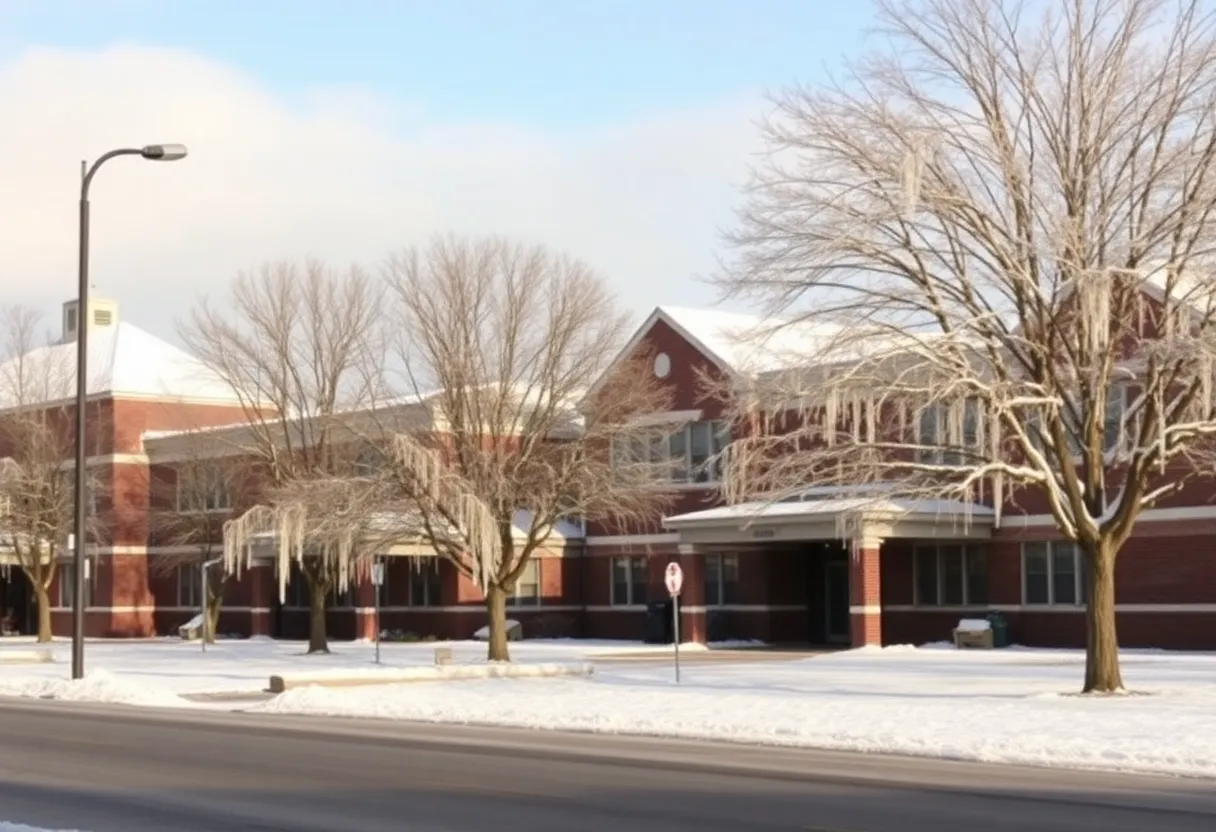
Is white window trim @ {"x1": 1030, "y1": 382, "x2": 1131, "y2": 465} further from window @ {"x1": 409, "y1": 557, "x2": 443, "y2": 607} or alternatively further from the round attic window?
window @ {"x1": 409, "y1": 557, "x2": 443, "y2": 607}

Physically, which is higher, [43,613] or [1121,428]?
[1121,428]

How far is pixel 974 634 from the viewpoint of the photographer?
1714 inches

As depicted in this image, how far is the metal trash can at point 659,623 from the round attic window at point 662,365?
6517 millimetres

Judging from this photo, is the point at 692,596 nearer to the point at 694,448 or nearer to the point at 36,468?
the point at 694,448

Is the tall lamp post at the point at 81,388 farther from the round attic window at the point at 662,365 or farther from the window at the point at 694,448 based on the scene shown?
the round attic window at the point at 662,365

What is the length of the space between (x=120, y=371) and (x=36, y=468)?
29.2 ft

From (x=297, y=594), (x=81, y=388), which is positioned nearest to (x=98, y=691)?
(x=81, y=388)

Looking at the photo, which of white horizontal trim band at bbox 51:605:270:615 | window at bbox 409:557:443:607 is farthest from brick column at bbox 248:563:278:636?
window at bbox 409:557:443:607

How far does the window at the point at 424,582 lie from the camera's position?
56531 mm

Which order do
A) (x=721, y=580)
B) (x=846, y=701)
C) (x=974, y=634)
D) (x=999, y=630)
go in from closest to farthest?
(x=846, y=701)
(x=974, y=634)
(x=999, y=630)
(x=721, y=580)

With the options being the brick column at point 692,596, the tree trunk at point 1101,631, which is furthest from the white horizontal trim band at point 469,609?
the tree trunk at point 1101,631

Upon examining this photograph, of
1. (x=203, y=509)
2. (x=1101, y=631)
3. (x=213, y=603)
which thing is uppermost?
(x=203, y=509)

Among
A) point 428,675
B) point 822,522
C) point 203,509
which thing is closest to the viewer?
point 428,675

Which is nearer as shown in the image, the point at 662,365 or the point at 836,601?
the point at 836,601
